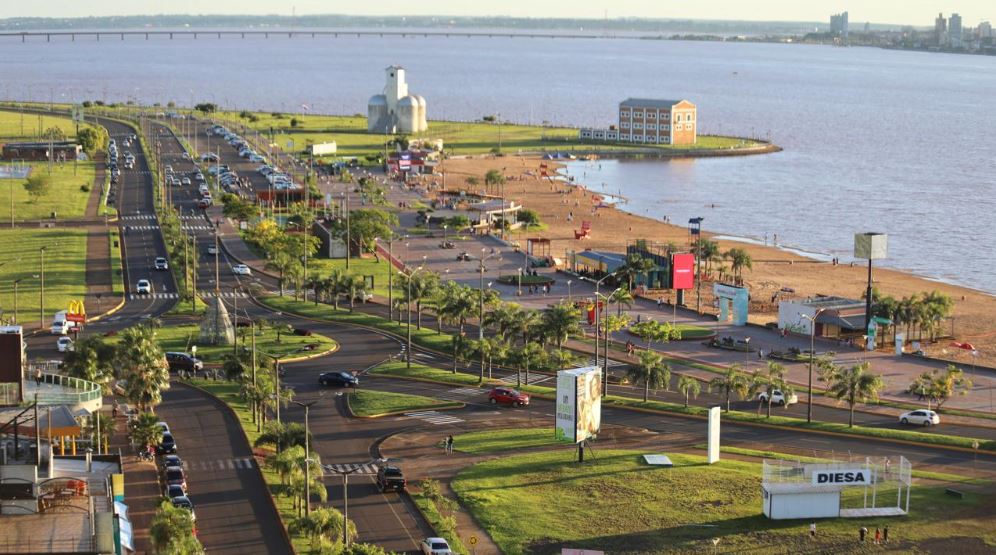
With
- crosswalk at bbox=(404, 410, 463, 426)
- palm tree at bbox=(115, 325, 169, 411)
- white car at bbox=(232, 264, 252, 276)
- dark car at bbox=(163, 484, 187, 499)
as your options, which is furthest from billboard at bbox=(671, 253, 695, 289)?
dark car at bbox=(163, 484, 187, 499)

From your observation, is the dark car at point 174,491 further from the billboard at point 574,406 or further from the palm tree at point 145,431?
the billboard at point 574,406

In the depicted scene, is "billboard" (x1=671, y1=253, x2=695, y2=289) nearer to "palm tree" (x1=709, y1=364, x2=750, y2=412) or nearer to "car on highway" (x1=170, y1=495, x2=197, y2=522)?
"palm tree" (x1=709, y1=364, x2=750, y2=412)

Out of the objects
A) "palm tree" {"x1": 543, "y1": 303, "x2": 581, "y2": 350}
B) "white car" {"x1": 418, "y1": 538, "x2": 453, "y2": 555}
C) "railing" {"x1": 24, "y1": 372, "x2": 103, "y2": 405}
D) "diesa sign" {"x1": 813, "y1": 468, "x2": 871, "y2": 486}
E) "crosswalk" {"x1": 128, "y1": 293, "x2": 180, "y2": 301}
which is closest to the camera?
"white car" {"x1": 418, "y1": 538, "x2": 453, "y2": 555}

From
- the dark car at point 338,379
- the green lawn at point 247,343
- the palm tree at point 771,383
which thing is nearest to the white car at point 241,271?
the green lawn at point 247,343

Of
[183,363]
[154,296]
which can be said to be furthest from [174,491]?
[154,296]

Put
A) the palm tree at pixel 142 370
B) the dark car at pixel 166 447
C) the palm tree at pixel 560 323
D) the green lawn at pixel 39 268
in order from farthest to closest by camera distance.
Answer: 1. the green lawn at pixel 39 268
2. the palm tree at pixel 560 323
3. the palm tree at pixel 142 370
4. the dark car at pixel 166 447
